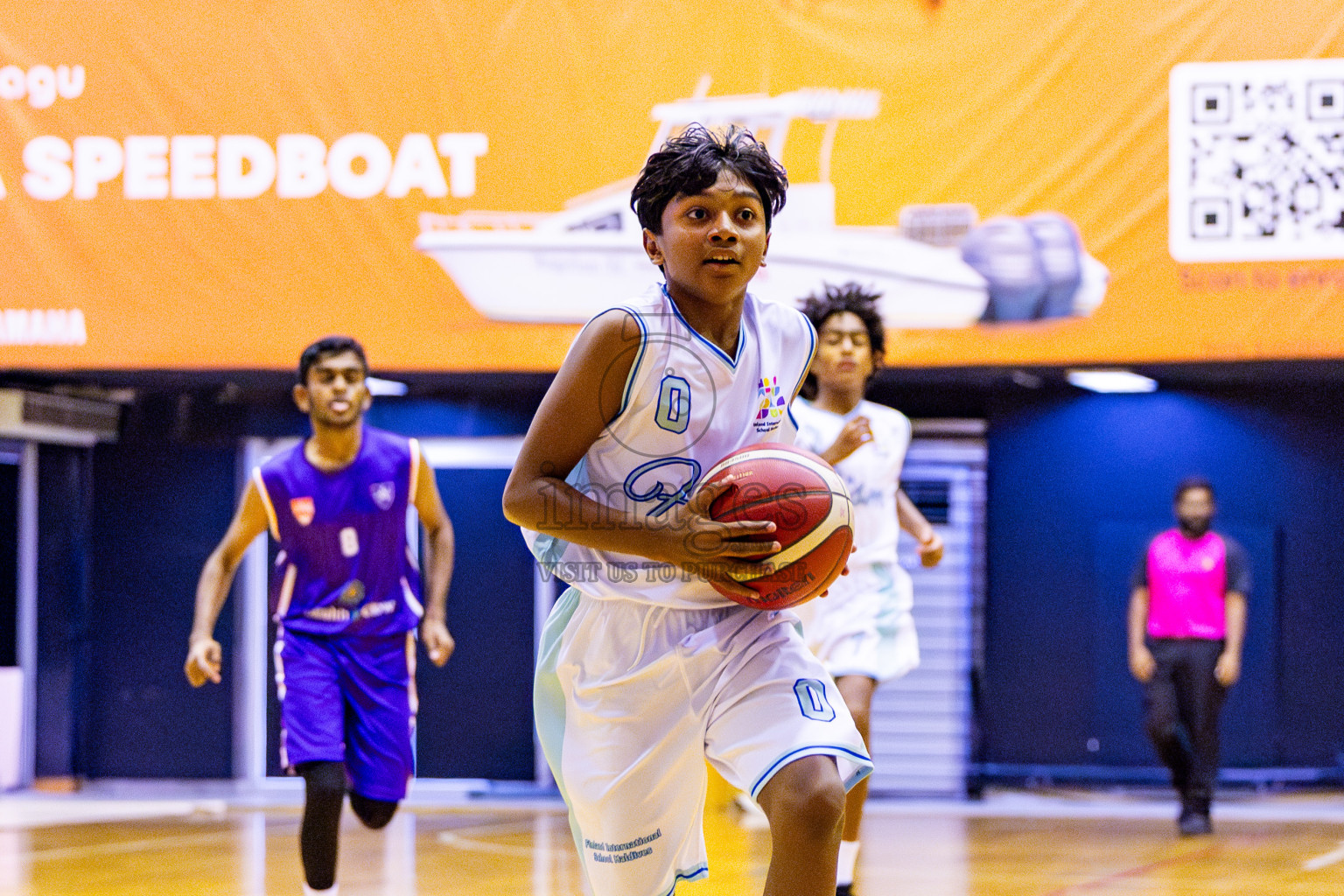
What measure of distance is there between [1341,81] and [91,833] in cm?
708

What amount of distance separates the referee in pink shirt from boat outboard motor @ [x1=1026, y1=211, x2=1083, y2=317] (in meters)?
1.25

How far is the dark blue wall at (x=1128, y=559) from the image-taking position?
28.7ft

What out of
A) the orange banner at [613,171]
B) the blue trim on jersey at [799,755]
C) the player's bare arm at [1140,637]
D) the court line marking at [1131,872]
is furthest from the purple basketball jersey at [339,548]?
the player's bare arm at [1140,637]

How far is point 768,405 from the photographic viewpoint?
9.39 ft

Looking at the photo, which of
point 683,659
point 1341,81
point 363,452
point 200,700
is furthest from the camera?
point 200,700

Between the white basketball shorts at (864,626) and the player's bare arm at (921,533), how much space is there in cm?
16

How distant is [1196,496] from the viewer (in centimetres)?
760

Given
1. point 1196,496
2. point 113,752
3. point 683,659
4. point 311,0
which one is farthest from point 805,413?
point 113,752

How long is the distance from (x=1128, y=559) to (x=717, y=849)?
3.52 m

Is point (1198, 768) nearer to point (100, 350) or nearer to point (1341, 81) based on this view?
point (1341, 81)

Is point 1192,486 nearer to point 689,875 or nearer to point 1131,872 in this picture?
point 1131,872

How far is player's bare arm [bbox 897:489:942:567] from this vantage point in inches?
186

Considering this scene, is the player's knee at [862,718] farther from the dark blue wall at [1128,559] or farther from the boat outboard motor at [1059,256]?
the dark blue wall at [1128,559]

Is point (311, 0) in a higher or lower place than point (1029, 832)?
higher
